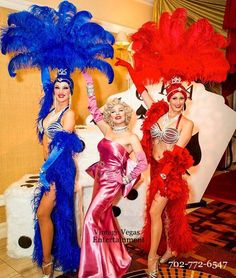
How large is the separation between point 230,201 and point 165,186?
8.34 ft

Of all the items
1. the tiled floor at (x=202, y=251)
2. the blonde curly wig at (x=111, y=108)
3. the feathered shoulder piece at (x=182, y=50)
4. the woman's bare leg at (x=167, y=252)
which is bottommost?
the tiled floor at (x=202, y=251)

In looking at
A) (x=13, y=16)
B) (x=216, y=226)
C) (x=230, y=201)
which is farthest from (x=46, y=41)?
(x=230, y=201)

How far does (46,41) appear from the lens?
248cm

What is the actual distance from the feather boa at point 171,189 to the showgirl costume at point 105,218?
0.86 ft

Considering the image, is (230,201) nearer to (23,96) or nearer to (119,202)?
(119,202)

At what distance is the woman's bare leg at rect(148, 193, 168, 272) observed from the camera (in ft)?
8.75

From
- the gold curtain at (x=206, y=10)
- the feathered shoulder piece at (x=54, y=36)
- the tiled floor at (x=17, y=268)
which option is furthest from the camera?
the gold curtain at (x=206, y=10)

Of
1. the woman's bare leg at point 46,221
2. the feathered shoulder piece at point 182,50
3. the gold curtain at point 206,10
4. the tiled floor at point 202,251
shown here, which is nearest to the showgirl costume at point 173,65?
the feathered shoulder piece at point 182,50

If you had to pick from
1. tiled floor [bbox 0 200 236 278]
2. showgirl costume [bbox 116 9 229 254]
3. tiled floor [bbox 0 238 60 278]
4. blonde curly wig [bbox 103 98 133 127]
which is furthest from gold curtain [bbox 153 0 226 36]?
tiled floor [bbox 0 238 60 278]

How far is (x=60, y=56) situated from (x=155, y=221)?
5.32 ft

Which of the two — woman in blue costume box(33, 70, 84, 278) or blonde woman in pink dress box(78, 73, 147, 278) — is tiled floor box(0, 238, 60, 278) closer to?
woman in blue costume box(33, 70, 84, 278)

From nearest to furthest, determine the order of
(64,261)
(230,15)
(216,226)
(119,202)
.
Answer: (64,261), (119,202), (216,226), (230,15)

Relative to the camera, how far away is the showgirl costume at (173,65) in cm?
250

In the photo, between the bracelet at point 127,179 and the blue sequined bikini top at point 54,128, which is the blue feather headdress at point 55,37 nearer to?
the blue sequined bikini top at point 54,128
